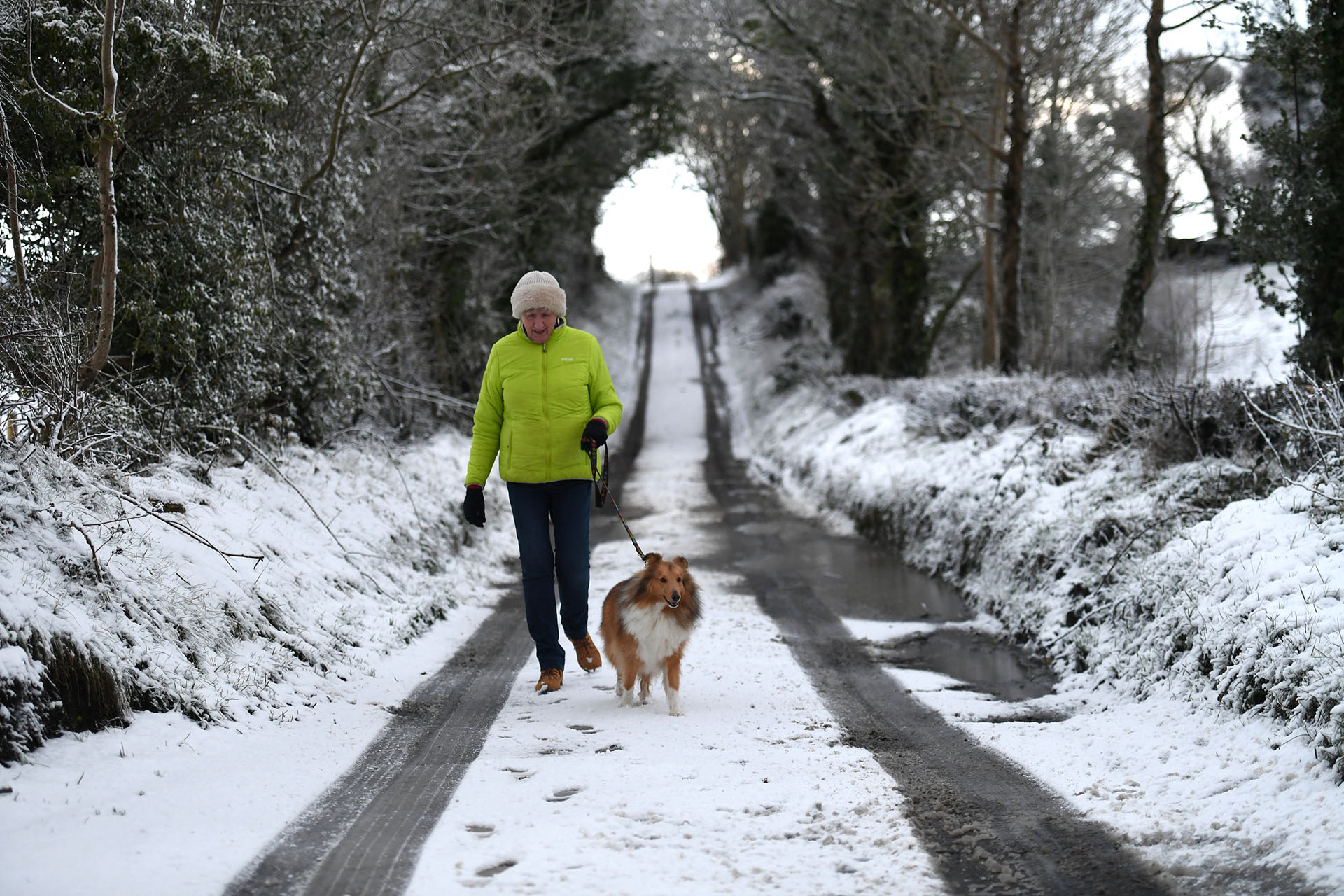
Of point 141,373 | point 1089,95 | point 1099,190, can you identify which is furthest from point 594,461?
point 1099,190

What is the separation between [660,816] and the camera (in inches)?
170

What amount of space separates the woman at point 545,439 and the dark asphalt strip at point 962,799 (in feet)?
5.95

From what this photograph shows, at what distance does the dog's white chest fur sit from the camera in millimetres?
6121

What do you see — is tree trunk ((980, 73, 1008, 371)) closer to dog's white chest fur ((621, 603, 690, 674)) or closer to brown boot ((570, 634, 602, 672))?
brown boot ((570, 634, 602, 672))

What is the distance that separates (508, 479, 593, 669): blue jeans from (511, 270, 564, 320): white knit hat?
1.06 m

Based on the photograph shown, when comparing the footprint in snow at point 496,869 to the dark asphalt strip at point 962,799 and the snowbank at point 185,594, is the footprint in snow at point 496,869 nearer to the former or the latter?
the dark asphalt strip at point 962,799

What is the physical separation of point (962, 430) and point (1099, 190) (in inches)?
795

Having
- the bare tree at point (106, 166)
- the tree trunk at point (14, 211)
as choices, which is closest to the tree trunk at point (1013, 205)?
the bare tree at point (106, 166)

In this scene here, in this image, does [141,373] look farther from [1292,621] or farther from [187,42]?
[1292,621]

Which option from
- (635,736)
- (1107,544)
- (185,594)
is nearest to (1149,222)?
(1107,544)

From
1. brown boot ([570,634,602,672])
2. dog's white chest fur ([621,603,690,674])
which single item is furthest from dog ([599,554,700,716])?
brown boot ([570,634,602,672])

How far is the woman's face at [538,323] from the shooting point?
643cm

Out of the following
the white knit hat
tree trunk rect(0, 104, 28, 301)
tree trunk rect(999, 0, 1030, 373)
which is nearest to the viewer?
the white knit hat

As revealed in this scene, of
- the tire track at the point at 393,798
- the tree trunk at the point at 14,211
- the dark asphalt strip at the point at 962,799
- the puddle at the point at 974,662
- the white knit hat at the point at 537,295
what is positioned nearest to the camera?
the tire track at the point at 393,798
